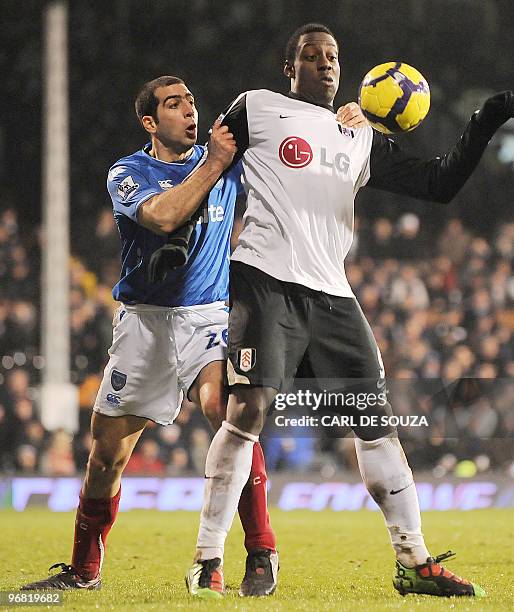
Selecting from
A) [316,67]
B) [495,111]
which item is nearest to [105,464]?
[316,67]

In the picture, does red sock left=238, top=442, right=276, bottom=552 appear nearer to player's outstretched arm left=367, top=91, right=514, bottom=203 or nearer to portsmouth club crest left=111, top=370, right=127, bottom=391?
portsmouth club crest left=111, top=370, right=127, bottom=391

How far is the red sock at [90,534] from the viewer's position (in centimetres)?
503

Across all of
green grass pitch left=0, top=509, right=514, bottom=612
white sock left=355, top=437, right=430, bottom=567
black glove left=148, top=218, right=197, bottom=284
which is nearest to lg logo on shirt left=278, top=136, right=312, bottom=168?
black glove left=148, top=218, right=197, bottom=284

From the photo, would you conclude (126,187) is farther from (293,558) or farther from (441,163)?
(293,558)

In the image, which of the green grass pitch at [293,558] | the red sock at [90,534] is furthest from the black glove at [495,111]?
the red sock at [90,534]

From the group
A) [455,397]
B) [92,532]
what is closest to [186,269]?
[92,532]

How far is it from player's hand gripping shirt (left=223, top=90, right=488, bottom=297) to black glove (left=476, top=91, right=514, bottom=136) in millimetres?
41

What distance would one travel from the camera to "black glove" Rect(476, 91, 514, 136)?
4.35 metres

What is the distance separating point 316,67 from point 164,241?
3.42 ft

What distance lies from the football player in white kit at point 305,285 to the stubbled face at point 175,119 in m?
0.67

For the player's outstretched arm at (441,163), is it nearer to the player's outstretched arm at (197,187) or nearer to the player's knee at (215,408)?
the player's outstretched arm at (197,187)

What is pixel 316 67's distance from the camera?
4.50m

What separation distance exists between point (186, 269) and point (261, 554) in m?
1.30

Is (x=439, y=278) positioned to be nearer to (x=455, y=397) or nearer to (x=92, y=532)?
(x=455, y=397)
